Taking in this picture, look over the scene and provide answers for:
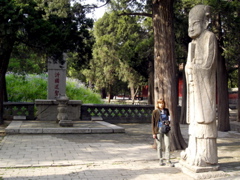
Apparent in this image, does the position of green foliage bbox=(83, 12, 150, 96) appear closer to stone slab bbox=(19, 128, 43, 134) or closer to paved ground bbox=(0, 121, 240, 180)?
stone slab bbox=(19, 128, 43, 134)

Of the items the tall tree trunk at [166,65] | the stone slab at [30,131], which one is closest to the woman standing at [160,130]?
the tall tree trunk at [166,65]

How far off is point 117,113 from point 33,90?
547 cm

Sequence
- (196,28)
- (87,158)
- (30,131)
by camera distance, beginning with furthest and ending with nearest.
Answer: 1. (30,131)
2. (87,158)
3. (196,28)

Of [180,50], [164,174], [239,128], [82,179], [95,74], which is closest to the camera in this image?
[82,179]

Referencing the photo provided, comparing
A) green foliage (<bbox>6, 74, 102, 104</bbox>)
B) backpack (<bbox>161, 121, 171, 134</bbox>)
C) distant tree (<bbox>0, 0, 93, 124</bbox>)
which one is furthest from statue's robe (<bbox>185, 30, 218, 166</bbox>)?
green foliage (<bbox>6, 74, 102, 104</bbox>)

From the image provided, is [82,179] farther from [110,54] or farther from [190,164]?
[110,54]

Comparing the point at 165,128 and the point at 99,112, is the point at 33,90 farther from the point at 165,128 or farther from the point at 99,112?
the point at 165,128

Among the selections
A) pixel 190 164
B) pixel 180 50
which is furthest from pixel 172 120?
pixel 180 50

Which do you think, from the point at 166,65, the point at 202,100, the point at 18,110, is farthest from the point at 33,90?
the point at 202,100

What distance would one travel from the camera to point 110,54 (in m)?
33.2

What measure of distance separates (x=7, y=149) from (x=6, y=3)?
18.7ft

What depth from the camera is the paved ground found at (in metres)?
6.21

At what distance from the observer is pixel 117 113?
16.8 meters

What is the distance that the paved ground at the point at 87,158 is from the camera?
6207 mm
